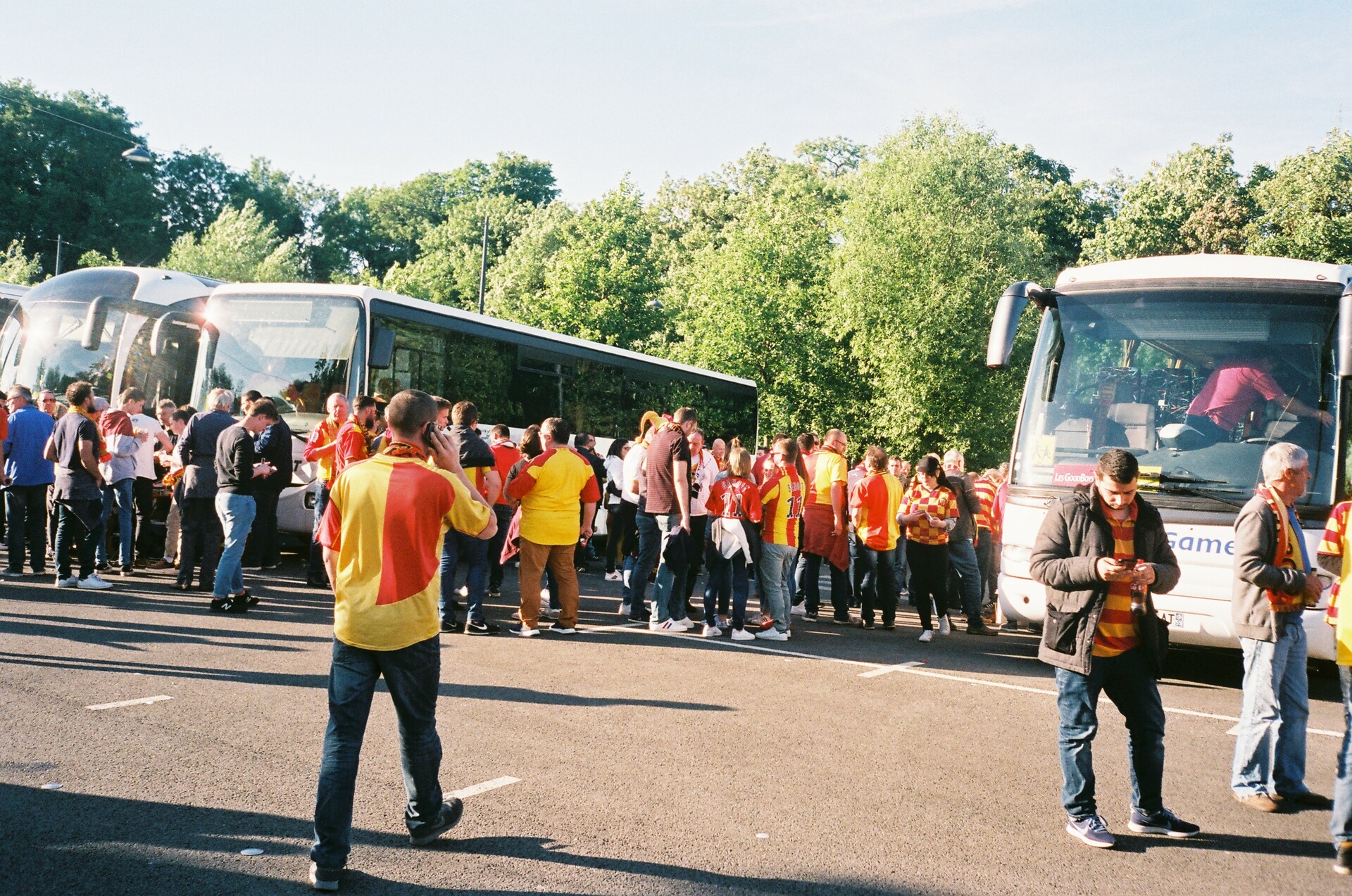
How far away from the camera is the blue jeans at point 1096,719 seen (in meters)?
4.91

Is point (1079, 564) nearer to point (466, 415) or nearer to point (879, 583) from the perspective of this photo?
point (466, 415)

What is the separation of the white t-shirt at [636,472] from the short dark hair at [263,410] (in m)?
3.51

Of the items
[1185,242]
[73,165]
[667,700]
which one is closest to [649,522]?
[667,700]

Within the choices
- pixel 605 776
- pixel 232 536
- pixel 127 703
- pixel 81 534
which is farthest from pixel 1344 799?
pixel 81 534

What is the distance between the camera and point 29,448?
10641 mm

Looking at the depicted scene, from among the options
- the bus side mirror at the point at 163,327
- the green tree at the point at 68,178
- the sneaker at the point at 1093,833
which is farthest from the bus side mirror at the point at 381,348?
the green tree at the point at 68,178

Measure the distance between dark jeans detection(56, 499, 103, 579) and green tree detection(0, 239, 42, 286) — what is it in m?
40.7

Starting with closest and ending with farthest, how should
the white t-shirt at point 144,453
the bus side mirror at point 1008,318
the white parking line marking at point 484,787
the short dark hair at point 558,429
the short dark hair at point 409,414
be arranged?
the short dark hair at point 409,414
the white parking line marking at point 484,787
the bus side mirror at point 1008,318
the short dark hair at point 558,429
the white t-shirt at point 144,453

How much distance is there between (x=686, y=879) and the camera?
4207mm

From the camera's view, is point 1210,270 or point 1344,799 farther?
point 1210,270

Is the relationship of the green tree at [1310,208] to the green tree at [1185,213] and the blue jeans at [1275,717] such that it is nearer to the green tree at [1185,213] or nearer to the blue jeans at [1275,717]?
the green tree at [1185,213]

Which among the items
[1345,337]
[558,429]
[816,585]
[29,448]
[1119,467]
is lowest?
[816,585]

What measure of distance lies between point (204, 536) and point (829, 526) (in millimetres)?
6544

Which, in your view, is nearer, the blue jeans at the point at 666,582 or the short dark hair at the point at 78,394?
the short dark hair at the point at 78,394
